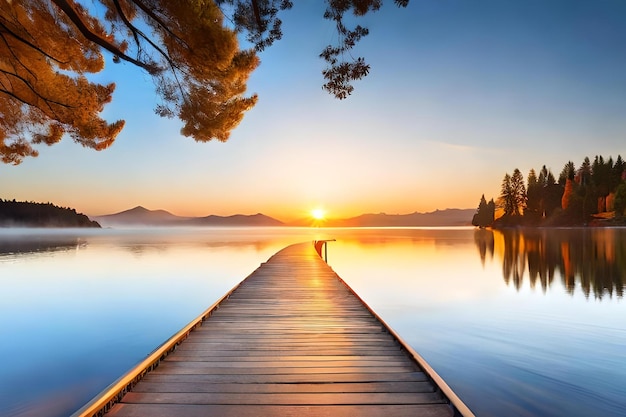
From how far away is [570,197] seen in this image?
73188 mm

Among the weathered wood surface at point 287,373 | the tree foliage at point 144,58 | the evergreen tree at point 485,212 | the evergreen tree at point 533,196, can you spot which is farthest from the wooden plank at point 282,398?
the evergreen tree at point 485,212

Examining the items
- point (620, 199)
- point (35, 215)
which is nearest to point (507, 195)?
point (620, 199)

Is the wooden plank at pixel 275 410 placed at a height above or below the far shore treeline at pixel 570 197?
below

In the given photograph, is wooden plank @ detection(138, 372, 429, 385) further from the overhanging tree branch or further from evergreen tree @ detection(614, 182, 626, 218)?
evergreen tree @ detection(614, 182, 626, 218)

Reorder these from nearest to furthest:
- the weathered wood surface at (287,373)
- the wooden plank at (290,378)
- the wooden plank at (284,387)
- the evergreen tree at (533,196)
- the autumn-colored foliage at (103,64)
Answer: the weathered wood surface at (287,373) → the wooden plank at (284,387) → the wooden plank at (290,378) → the autumn-colored foliage at (103,64) → the evergreen tree at (533,196)

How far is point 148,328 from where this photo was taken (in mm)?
10141

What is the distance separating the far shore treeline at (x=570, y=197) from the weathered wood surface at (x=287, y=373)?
77.9m

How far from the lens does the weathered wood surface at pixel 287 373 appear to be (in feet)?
10.3

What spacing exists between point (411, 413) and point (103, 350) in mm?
7826

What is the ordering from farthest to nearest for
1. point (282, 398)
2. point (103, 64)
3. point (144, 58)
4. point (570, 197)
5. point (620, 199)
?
point (570, 197) < point (620, 199) < point (103, 64) < point (144, 58) < point (282, 398)

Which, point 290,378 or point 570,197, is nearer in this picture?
point 290,378

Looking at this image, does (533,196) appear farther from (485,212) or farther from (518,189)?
(485,212)

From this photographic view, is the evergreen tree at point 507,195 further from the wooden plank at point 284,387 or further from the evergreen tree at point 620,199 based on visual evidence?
the wooden plank at point 284,387

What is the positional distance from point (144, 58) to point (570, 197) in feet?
283
